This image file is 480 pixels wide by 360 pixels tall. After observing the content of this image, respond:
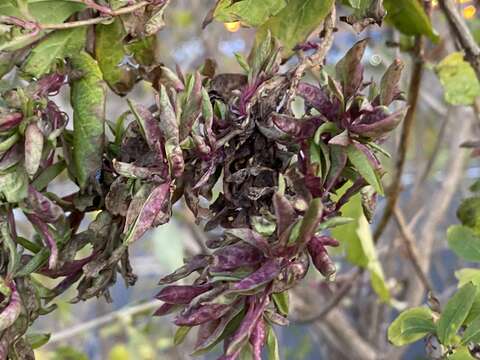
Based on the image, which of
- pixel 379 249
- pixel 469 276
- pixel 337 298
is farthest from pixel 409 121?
pixel 379 249

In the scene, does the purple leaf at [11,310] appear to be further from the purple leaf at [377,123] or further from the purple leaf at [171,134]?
the purple leaf at [377,123]

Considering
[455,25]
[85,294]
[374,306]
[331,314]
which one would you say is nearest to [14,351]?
[85,294]

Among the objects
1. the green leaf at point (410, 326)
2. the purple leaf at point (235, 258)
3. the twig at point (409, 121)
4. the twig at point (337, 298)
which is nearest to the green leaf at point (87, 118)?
the purple leaf at point (235, 258)

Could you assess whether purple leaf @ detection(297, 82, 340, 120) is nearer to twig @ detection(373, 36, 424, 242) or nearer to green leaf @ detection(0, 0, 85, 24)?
green leaf @ detection(0, 0, 85, 24)

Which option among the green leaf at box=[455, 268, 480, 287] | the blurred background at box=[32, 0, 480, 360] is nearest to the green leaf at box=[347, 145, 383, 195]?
the green leaf at box=[455, 268, 480, 287]

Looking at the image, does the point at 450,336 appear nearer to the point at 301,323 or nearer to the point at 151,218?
the point at 151,218

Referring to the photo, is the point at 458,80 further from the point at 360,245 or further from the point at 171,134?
the point at 171,134
